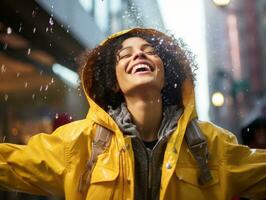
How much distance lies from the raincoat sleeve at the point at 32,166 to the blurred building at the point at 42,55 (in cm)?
312

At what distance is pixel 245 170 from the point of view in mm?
2510

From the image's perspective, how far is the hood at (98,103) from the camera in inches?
102

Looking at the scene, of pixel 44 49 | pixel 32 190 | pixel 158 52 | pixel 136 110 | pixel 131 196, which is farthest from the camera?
pixel 44 49

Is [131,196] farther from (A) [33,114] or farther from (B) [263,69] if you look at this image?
(B) [263,69]

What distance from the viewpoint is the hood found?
2.60 m

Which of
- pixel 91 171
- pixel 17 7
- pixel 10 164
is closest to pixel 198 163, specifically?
pixel 91 171

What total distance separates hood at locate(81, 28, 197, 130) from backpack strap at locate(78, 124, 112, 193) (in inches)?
1.6

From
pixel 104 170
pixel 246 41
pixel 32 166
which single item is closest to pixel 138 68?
pixel 104 170

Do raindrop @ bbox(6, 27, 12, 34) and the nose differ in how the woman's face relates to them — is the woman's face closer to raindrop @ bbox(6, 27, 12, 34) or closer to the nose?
the nose

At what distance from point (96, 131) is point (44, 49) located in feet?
15.9

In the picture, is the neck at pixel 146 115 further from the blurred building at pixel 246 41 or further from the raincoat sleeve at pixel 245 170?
the blurred building at pixel 246 41

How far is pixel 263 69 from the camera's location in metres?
31.4

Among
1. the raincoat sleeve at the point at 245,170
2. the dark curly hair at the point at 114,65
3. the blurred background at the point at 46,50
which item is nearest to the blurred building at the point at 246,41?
the blurred background at the point at 46,50

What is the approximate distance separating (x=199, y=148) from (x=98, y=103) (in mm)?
814
